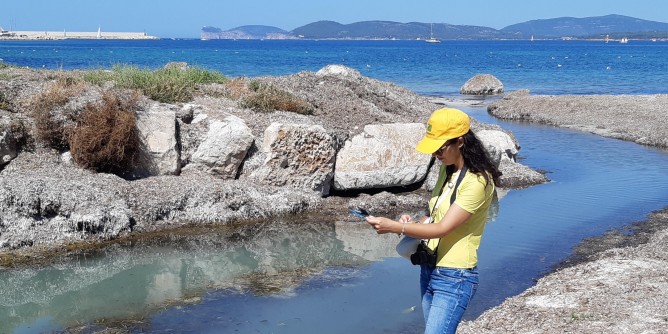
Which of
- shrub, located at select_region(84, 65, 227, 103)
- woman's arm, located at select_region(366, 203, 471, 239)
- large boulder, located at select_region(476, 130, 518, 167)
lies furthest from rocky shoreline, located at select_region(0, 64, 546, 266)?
woman's arm, located at select_region(366, 203, 471, 239)

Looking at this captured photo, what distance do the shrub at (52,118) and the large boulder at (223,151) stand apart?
2367 millimetres

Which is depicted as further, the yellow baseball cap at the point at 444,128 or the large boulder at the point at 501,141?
the large boulder at the point at 501,141

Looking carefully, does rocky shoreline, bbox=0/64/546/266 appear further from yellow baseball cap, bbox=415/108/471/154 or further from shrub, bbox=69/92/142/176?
yellow baseball cap, bbox=415/108/471/154

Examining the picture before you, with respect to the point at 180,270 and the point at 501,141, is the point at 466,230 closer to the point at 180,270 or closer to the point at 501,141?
the point at 180,270

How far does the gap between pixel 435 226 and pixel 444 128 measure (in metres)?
0.68

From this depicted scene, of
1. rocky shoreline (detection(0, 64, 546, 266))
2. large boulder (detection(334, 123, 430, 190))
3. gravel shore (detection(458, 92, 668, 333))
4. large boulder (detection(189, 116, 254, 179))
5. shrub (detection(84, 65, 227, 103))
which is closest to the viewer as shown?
gravel shore (detection(458, 92, 668, 333))

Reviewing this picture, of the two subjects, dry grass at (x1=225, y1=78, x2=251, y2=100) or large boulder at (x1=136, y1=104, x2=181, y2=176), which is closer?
large boulder at (x1=136, y1=104, x2=181, y2=176)

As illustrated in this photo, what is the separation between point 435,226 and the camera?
479 centimetres

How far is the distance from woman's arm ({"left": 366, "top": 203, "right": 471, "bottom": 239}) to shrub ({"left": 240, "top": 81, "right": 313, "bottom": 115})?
1119cm

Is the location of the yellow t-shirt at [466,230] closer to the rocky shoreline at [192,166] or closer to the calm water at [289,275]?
the calm water at [289,275]

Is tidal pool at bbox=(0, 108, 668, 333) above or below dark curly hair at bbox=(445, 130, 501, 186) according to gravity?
below

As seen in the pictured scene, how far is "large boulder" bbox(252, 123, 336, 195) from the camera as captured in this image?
14.0 meters

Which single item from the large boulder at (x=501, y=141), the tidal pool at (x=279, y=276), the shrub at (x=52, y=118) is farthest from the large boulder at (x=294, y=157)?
the large boulder at (x=501, y=141)

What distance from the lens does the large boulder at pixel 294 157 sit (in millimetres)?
14023
